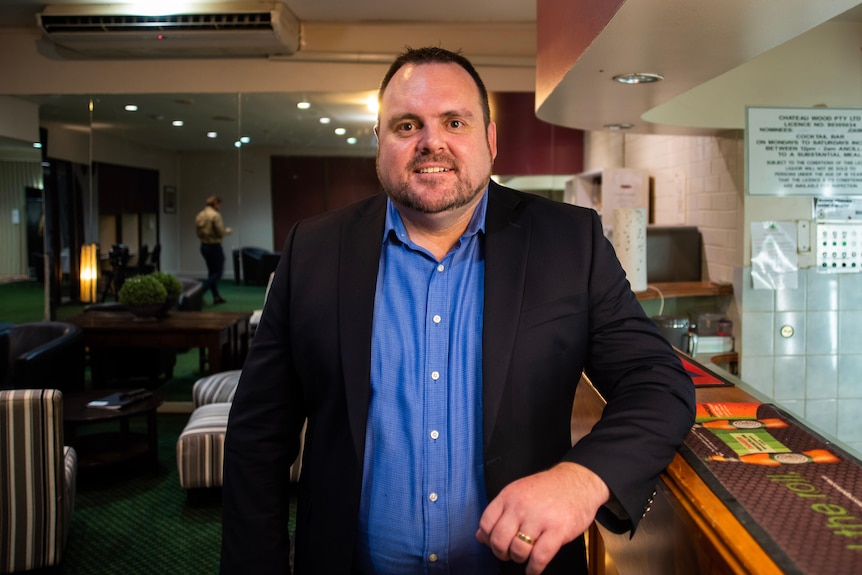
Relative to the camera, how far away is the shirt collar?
1.44 metres

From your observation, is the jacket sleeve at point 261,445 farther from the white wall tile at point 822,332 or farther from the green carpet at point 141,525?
the white wall tile at point 822,332

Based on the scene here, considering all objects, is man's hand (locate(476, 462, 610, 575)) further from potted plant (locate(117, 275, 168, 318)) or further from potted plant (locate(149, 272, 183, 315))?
potted plant (locate(149, 272, 183, 315))

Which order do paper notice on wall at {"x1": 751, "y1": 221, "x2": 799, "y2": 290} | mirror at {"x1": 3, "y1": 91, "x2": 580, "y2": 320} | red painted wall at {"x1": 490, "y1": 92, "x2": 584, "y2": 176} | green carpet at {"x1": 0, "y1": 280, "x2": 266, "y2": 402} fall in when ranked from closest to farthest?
1. paper notice on wall at {"x1": 751, "y1": 221, "x2": 799, "y2": 290}
2. mirror at {"x1": 3, "y1": 91, "x2": 580, "y2": 320}
3. red painted wall at {"x1": 490, "y1": 92, "x2": 584, "y2": 176}
4. green carpet at {"x1": 0, "y1": 280, "x2": 266, "y2": 402}

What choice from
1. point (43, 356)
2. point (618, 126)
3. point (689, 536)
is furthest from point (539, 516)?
point (43, 356)

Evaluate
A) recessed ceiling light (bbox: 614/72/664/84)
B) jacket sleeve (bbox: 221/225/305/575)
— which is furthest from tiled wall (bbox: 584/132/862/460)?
jacket sleeve (bbox: 221/225/305/575)

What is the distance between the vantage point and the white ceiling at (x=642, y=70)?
173 centimetres

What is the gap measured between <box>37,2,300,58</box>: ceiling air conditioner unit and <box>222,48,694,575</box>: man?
372 centimetres

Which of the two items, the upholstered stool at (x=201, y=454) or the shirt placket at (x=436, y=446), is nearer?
the shirt placket at (x=436, y=446)

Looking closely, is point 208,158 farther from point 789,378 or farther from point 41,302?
point 789,378

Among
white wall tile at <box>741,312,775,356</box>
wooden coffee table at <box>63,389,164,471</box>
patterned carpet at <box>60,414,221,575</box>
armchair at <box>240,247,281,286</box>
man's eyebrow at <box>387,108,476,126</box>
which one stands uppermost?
man's eyebrow at <box>387,108,476,126</box>

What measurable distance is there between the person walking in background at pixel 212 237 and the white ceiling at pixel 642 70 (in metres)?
0.50

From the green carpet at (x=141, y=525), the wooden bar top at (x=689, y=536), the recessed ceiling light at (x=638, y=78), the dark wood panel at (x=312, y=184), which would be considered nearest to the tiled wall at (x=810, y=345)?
the recessed ceiling light at (x=638, y=78)

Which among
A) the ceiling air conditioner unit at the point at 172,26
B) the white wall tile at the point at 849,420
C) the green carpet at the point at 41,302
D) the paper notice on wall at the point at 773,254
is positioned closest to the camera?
the paper notice on wall at the point at 773,254

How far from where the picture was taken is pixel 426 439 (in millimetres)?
1307
